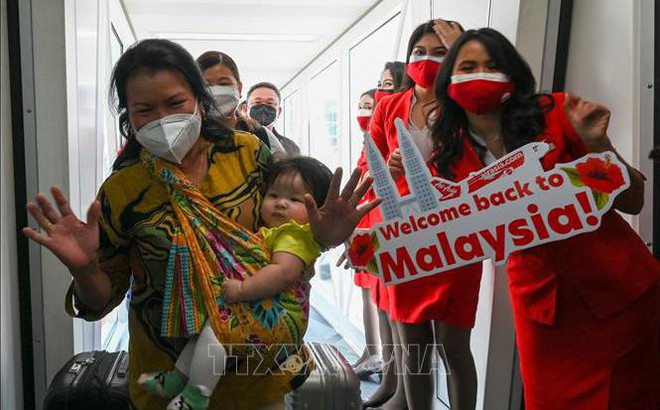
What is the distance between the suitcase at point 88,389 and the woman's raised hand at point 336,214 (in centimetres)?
78

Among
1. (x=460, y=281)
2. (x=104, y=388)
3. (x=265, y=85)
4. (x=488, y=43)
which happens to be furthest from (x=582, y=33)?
(x=104, y=388)

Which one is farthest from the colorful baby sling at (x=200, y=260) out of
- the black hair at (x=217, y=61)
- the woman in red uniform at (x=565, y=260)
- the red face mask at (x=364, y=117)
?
the red face mask at (x=364, y=117)

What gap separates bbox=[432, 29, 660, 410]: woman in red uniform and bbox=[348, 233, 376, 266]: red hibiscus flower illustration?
27 cm

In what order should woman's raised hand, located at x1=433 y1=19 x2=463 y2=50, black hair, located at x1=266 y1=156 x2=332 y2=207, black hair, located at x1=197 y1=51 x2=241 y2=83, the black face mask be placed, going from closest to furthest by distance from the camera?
black hair, located at x1=266 y1=156 x2=332 y2=207 → woman's raised hand, located at x1=433 y1=19 x2=463 y2=50 → black hair, located at x1=197 y1=51 x2=241 y2=83 → the black face mask

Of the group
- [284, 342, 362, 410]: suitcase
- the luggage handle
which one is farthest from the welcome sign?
the luggage handle

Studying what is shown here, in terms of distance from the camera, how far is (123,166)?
3.69 feet

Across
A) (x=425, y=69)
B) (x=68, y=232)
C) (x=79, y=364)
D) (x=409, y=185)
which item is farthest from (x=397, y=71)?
(x=79, y=364)

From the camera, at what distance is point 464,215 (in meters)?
1.33

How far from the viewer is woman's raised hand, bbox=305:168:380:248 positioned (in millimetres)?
1064

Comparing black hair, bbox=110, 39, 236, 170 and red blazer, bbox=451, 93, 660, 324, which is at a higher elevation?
black hair, bbox=110, 39, 236, 170

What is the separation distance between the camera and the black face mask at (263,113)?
196 cm

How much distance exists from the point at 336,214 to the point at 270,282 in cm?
18

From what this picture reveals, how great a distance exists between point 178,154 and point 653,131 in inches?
46.8

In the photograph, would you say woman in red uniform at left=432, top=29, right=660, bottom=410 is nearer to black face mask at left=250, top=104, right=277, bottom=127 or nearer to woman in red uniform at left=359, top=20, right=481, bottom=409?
woman in red uniform at left=359, top=20, right=481, bottom=409
